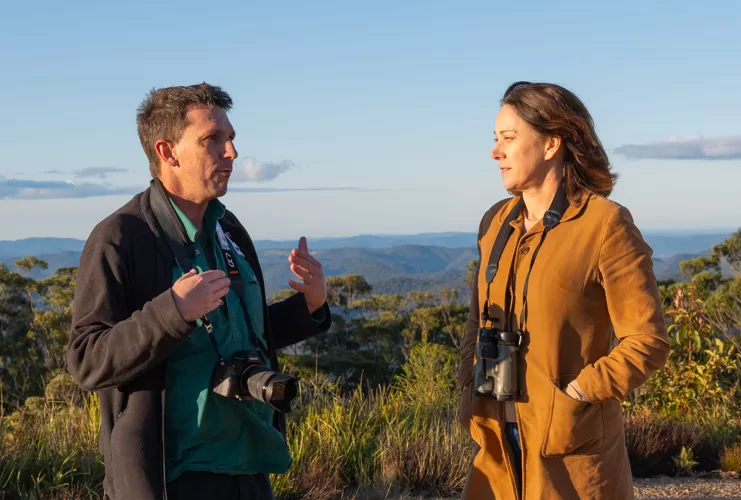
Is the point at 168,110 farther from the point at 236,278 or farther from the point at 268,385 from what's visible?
the point at 268,385

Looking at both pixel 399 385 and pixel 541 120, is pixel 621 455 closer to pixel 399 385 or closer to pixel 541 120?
pixel 541 120

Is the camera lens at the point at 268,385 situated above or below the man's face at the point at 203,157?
below

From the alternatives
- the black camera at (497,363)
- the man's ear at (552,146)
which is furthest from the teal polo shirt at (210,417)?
the man's ear at (552,146)

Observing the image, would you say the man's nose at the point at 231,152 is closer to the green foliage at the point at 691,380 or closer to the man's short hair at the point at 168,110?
the man's short hair at the point at 168,110

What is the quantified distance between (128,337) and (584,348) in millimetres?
1327

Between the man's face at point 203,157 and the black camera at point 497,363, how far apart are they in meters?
0.91

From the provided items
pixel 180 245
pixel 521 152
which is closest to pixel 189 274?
pixel 180 245

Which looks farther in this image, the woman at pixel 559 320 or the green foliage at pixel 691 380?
the green foliage at pixel 691 380

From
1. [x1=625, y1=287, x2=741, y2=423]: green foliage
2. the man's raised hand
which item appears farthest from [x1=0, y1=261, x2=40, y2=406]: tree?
the man's raised hand

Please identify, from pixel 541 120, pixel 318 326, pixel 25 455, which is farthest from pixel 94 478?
pixel 541 120

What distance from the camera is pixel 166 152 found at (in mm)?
2555

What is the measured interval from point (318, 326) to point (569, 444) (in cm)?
87

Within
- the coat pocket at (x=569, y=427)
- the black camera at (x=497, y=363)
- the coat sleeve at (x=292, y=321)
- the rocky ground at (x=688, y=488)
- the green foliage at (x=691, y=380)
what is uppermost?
the coat sleeve at (x=292, y=321)

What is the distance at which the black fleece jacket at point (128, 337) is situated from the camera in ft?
7.22
